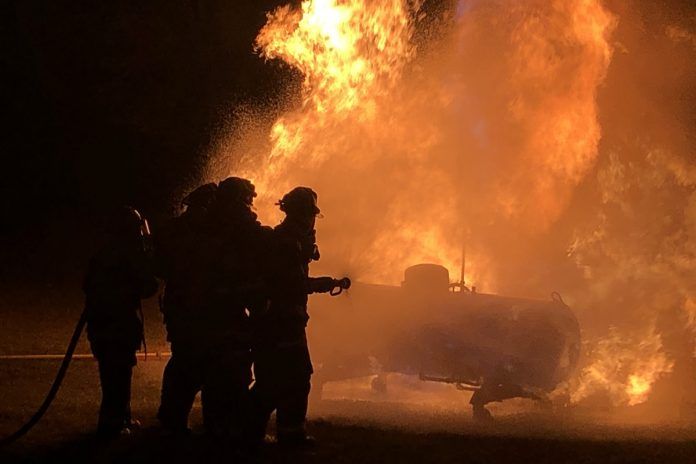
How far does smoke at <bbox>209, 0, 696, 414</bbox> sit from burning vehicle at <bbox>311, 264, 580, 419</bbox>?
4006 millimetres

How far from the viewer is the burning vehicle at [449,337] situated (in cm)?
→ 1252

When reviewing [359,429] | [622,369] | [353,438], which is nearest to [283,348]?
[353,438]

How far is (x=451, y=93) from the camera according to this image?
766 inches

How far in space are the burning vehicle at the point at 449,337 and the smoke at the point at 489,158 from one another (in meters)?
4.01

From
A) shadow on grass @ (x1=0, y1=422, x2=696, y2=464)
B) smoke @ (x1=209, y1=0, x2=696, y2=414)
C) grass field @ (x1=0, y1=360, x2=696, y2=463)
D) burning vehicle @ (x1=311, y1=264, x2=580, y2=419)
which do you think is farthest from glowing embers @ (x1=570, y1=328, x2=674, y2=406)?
shadow on grass @ (x1=0, y1=422, x2=696, y2=464)

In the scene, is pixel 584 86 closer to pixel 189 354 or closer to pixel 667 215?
pixel 667 215

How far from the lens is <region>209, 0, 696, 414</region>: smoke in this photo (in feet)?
59.7

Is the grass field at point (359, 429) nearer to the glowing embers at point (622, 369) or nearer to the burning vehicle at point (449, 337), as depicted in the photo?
the burning vehicle at point (449, 337)

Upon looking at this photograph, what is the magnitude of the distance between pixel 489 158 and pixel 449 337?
7189 mm

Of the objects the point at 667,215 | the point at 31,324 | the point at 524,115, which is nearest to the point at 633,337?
the point at 667,215

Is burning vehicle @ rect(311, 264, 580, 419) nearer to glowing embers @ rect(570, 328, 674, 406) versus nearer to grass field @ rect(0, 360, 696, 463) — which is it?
grass field @ rect(0, 360, 696, 463)

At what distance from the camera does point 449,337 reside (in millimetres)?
12781

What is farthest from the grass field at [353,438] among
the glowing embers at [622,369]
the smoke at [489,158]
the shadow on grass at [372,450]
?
the smoke at [489,158]

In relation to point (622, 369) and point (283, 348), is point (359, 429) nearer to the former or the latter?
point (283, 348)
